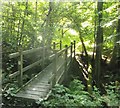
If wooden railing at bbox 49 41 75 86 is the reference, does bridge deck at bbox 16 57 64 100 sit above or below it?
below

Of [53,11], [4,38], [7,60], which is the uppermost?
[53,11]

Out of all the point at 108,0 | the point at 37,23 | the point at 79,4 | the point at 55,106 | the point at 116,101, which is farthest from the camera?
the point at 79,4

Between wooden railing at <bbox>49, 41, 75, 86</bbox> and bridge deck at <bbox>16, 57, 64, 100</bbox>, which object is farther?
wooden railing at <bbox>49, 41, 75, 86</bbox>

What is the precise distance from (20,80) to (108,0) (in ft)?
11.3

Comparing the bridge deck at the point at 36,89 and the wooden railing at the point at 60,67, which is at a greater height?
the wooden railing at the point at 60,67

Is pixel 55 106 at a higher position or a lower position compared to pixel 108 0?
lower

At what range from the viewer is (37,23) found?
5.05m

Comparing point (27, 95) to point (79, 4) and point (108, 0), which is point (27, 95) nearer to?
point (108, 0)

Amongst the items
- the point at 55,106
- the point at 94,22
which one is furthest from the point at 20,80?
the point at 94,22

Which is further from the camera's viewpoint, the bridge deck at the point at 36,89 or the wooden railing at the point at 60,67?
the wooden railing at the point at 60,67

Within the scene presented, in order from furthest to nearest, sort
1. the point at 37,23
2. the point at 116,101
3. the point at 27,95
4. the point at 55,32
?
the point at 55,32
the point at 37,23
the point at 116,101
the point at 27,95

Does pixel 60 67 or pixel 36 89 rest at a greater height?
pixel 60 67

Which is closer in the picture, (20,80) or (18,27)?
(20,80)

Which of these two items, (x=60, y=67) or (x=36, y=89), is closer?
(x=36, y=89)
